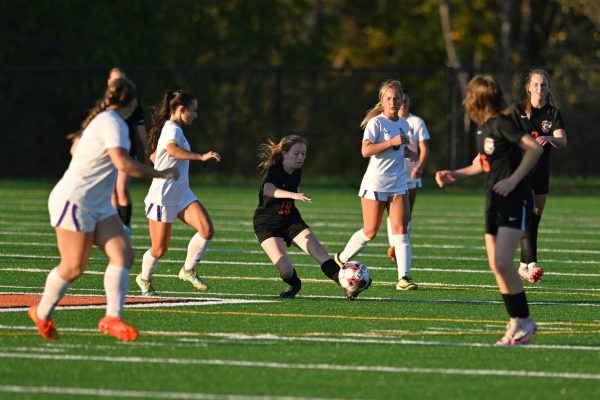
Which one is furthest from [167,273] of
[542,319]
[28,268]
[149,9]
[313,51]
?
[313,51]

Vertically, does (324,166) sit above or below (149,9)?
below

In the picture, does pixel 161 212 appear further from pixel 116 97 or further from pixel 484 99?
pixel 484 99

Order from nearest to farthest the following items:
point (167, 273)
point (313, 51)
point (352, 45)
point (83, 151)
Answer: point (83, 151), point (167, 273), point (313, 51), point (352, 45)

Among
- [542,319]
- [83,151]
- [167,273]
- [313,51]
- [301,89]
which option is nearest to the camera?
[83,151]

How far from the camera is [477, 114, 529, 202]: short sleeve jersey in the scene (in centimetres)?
987

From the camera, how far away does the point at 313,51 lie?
4366cm

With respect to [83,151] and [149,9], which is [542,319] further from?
[149,9]

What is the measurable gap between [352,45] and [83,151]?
128 feet

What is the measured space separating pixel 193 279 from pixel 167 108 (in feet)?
5.41

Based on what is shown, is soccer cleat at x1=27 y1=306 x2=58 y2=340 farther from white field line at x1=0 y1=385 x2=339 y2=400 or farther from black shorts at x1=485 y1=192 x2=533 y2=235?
black shorts at x1=485 y1=192 x2=533 y2=235

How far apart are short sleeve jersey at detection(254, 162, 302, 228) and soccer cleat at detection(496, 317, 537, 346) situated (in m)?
3.62

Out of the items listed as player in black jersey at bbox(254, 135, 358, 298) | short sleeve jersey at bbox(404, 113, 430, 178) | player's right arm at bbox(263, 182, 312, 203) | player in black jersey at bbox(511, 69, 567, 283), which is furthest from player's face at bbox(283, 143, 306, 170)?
short sleeve jersey at bbox(404, 113, 430, 178)

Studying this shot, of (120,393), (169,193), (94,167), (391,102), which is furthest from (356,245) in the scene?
(120,393)

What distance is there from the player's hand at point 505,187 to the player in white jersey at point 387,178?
159 inches
